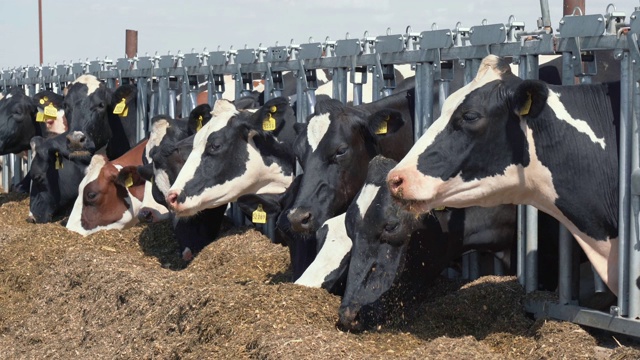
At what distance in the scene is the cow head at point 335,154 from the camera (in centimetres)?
771

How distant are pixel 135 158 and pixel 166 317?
18.6 feet

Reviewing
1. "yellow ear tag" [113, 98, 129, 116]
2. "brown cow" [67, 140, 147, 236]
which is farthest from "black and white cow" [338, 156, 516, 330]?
"yellow ear tag" [113, 98, 129, 116]

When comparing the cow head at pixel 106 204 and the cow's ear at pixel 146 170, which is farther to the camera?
the cow head at pixel 106 204

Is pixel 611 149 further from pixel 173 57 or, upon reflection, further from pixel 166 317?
pixel 173 57

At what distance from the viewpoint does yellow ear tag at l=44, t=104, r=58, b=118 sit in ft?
49.6

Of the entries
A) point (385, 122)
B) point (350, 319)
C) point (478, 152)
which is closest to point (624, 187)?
point (478, 152)

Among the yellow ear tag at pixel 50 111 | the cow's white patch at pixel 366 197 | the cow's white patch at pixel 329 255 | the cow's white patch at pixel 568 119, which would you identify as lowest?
the cow's white patch at pixel 329 255

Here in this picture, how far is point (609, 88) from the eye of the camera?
6035 mm

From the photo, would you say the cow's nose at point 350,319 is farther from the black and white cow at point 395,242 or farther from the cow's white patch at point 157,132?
the cow's white patch at point 157,132

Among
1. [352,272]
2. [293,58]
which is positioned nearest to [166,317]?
[352,272]

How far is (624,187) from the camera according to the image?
18.8 feet

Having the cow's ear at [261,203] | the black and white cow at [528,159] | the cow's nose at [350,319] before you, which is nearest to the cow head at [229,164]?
the cow's ear at [261,203]

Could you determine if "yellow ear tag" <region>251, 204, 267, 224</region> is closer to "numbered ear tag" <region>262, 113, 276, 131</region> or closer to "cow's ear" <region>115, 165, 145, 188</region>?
"numbered ear tag" <region>262, 113, 276, 131</region>

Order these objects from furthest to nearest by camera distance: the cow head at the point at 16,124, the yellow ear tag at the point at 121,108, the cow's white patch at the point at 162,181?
the cow head at the point at 16,124
the yellow ear tag at the point at 121,108
the cow's white patch at the point at 162,181
